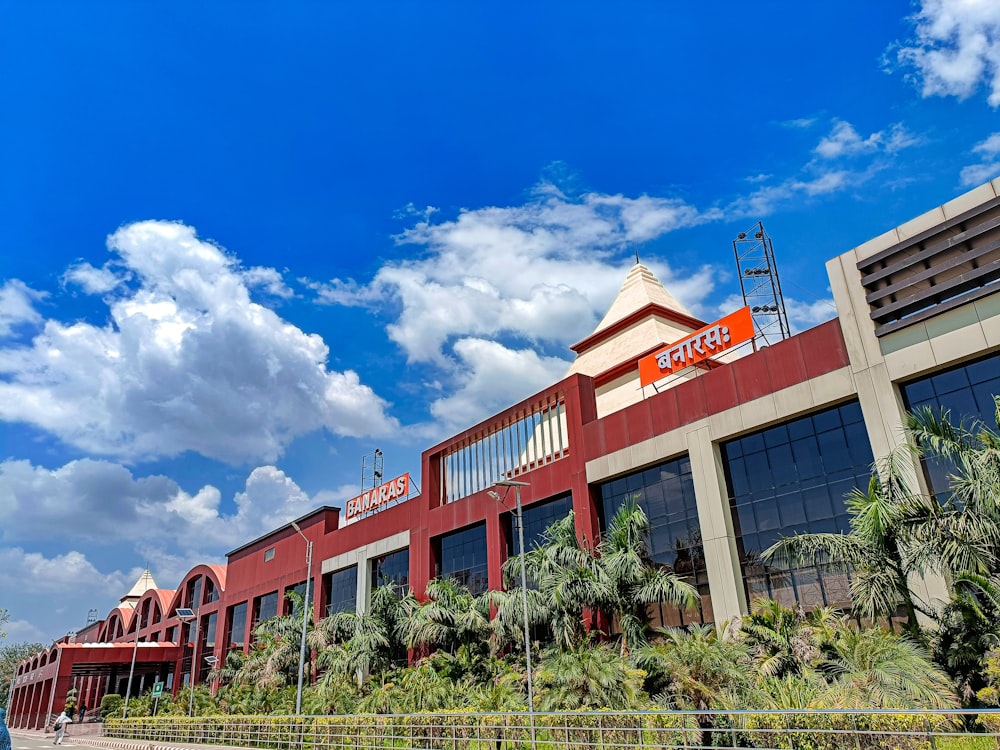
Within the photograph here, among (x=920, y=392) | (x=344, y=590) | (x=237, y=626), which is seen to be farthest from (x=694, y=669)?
(x=237, y=626)

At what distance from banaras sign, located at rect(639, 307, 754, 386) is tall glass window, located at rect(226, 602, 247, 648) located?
44.0m

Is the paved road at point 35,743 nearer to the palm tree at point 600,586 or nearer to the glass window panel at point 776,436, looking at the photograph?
the palm tree at point 600,586

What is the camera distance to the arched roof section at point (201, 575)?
67.9m

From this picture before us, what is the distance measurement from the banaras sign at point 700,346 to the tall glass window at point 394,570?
1962cm

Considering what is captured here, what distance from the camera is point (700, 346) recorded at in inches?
1201

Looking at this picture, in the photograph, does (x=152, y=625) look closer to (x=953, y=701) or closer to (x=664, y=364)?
(x=664, y=364)

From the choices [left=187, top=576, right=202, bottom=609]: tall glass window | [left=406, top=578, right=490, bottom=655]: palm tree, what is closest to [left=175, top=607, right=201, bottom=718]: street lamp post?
[left=187, top=576, right=202, bottom=609]: tall glass window

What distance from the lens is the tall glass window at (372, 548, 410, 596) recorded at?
144ft

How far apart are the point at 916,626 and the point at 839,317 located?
10.3m

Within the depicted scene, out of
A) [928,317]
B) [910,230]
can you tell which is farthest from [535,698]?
[910,230]

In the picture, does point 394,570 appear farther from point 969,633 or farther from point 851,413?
point 969,633

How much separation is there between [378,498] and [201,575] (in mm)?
32040

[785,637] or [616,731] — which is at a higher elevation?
[785,637]

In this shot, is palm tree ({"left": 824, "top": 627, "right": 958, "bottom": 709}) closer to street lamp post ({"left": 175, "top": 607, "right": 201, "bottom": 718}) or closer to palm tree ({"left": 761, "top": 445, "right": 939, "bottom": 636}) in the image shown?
palm tree ({"left": 761, "top": 445, "right": 939, "bottom": 636})
